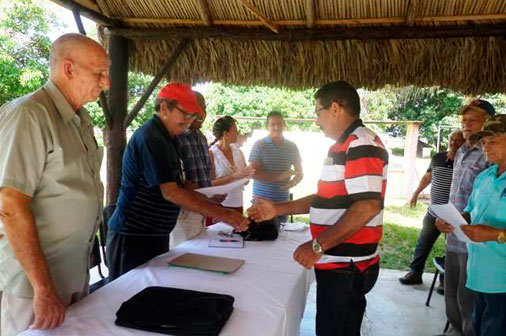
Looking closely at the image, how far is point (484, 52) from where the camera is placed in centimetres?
338

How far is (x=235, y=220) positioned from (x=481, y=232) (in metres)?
1.29

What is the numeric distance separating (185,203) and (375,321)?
219 centimetres

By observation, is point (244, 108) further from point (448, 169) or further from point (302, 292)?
point (302, 292)

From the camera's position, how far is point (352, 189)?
1.62 m

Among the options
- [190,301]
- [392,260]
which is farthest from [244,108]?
[190,301]

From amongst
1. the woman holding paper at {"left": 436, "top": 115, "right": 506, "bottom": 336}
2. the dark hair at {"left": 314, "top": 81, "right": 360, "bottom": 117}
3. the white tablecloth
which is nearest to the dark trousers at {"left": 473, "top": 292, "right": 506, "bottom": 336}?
the woman holding paper at {"left": 436, "top": 115, "right": 506, "bottom": 336}

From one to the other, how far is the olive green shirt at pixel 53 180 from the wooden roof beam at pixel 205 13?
218 cm

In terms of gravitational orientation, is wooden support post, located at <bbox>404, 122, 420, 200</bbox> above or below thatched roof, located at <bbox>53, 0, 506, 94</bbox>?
below

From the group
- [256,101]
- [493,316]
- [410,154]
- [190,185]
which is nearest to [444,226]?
[493,316]

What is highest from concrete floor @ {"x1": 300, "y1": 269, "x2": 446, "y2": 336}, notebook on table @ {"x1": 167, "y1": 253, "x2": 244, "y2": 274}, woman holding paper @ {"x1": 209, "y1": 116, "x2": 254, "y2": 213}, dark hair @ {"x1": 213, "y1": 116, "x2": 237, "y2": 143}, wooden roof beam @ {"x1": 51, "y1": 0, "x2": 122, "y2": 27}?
wooden roof beam @ {"x1": 51, "y1": 0, "x2": 122, "y2": 27}

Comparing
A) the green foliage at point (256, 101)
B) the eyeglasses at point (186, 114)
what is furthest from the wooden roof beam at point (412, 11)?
the green foliage at point (256, 101)

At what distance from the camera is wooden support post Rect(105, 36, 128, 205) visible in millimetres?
3652

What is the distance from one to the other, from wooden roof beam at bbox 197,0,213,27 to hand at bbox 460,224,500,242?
2.70 metres

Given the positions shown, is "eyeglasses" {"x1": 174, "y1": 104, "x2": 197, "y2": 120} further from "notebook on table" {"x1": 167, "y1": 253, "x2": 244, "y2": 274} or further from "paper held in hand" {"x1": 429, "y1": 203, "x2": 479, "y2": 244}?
"paper held in hand" {"x1": 429, "y1": 203, "x2": 479, "y2": 244}
